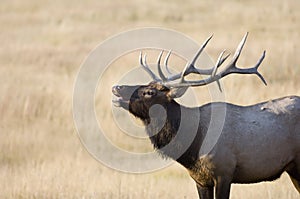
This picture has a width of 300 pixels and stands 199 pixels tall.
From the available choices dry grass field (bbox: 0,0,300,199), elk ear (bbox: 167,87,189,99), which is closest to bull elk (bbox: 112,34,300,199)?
elk ear (bbox: 167,87,189,99)

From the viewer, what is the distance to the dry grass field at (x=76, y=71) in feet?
29.0

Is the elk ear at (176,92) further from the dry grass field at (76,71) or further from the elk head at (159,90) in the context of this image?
the dry grass field at (76,71)

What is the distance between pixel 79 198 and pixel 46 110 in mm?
4133

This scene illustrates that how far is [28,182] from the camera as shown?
882 cm

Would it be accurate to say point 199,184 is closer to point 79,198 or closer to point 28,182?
point 79,198

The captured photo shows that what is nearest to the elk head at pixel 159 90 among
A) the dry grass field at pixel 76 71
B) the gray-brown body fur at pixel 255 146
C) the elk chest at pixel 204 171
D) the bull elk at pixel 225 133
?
the bull elk at pixel 225 133

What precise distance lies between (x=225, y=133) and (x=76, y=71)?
339 inches

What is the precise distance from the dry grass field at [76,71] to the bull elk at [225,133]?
119 cm

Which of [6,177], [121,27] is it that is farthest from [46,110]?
Answer: [121,27]

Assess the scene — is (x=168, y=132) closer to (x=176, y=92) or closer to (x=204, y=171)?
(x=176, y=92)

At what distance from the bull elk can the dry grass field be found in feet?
3.91

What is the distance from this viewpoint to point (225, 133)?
23.4 ft

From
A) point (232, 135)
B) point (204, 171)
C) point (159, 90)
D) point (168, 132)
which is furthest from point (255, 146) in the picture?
point (159, 90)

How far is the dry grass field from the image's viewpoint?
8828 millimetres
